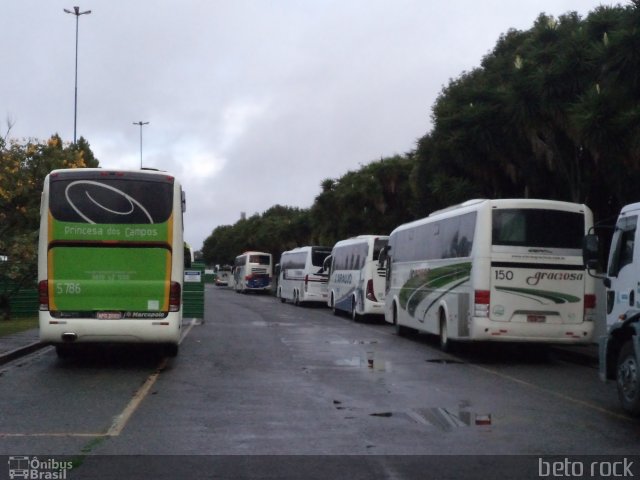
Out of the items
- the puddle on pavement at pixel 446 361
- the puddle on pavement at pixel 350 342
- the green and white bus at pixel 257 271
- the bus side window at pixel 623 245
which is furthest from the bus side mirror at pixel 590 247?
the green and white bus at pixel 257 271

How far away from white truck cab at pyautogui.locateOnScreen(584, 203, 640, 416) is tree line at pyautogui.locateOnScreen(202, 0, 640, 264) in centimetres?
Answer: 640

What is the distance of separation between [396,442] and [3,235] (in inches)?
956

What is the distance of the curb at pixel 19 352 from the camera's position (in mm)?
16188

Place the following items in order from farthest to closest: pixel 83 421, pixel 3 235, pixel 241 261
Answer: pixel 241 261, pixel 3 235, pixel 83 421

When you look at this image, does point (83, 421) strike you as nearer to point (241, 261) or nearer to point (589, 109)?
point (589, 109)

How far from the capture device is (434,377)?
47.9 feet

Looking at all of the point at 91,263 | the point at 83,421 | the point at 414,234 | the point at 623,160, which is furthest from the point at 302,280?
the point at 83,421

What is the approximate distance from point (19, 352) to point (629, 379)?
1177cm

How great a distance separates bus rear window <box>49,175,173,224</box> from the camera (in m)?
15.1

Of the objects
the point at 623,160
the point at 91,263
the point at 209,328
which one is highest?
the point at 623,160

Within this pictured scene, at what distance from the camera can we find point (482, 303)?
16844mm

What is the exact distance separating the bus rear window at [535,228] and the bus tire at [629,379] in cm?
632

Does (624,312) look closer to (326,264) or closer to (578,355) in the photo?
(578,355)

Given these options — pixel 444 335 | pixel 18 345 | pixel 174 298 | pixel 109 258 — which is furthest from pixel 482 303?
pixel 18 345
